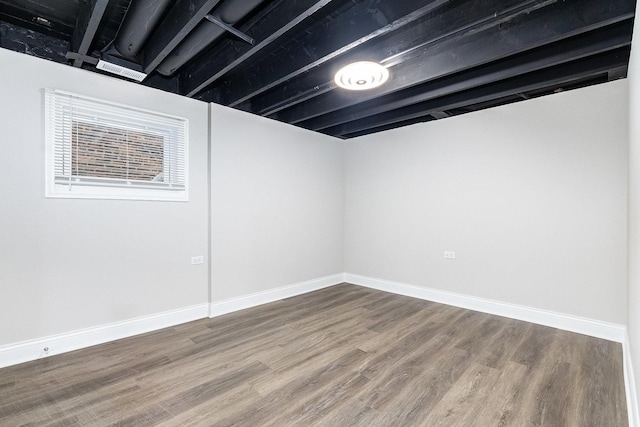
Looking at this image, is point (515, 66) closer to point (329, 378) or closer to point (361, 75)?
point (361, 75)

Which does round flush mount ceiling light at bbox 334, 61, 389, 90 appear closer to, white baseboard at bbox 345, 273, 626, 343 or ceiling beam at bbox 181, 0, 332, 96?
ceiling beam at bbox 181, 0, 332, 96

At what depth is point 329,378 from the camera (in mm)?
2354

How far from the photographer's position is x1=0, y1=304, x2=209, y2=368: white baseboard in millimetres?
2502

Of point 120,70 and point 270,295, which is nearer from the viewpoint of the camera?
point 120,70

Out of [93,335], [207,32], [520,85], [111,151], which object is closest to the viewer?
[207,32]

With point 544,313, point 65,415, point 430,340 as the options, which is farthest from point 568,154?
point 65,415

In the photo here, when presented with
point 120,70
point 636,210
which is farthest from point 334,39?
point 636,210

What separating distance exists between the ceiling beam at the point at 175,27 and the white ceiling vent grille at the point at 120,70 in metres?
0.17

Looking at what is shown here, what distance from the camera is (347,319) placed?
11.8 ft

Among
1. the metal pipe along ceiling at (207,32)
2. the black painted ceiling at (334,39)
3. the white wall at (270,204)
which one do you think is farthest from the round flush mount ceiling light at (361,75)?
the white wall at (270,204)

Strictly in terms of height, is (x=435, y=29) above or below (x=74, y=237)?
above

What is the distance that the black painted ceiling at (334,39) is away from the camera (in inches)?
83.0

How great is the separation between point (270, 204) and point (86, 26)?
2.61 meters

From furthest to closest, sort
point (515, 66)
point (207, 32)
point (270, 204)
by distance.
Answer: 1. point (270, 204)
2. point (515, 66)
3. point (207, 32)
